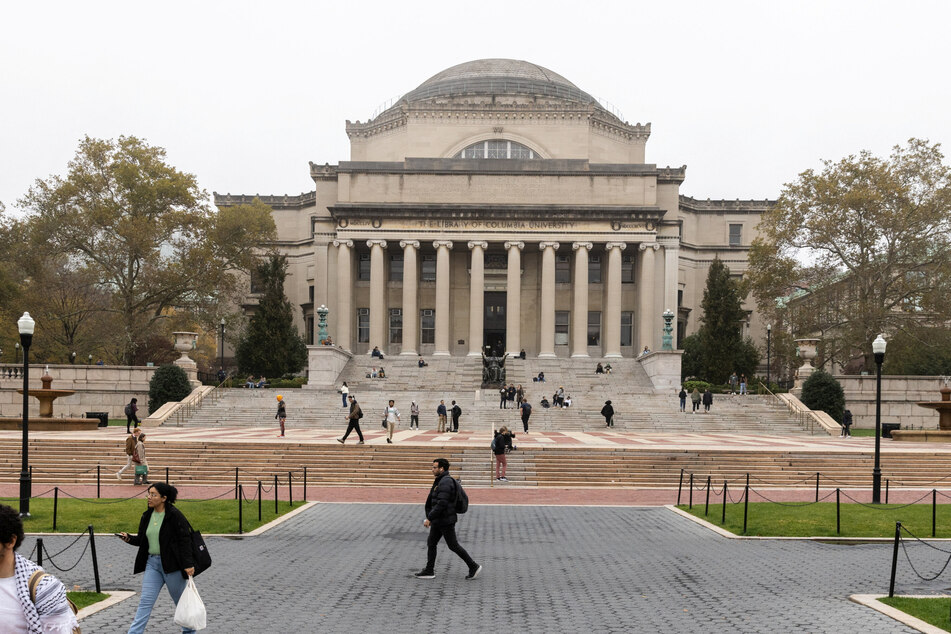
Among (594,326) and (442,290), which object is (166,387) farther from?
(594,326)

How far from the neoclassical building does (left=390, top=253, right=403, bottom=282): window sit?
105 mm

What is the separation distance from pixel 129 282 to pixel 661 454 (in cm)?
3803

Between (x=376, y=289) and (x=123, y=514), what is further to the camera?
(x=376, y=289)

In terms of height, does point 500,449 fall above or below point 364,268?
below

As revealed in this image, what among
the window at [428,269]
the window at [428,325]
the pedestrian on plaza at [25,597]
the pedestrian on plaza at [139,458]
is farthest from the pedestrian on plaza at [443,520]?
the window at [428,269]

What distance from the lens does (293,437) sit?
1241 inches

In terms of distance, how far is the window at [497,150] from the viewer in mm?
67500

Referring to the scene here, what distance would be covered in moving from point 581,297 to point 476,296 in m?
7.64

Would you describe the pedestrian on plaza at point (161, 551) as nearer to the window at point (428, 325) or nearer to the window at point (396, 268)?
the window at point (428, 325)

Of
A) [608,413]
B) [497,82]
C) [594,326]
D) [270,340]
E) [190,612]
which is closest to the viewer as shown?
[190,612]

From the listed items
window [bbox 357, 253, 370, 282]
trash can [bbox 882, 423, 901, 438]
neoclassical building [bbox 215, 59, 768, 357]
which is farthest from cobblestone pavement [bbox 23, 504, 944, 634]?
window [bbox 357, 253, 370, 282]

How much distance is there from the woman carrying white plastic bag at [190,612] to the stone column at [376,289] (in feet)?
178

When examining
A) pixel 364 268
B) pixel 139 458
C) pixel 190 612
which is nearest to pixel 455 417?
pixel 139 458

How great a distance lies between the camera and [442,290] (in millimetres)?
61094
